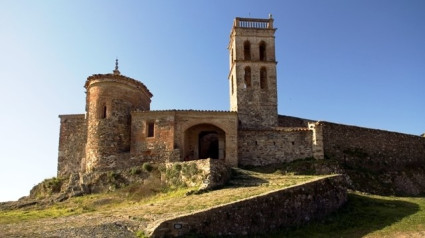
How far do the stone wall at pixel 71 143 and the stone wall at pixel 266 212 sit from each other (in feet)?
48.3

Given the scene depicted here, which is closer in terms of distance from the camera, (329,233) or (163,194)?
(329,233)

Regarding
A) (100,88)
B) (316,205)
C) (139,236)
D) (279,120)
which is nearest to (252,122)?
(279,120)

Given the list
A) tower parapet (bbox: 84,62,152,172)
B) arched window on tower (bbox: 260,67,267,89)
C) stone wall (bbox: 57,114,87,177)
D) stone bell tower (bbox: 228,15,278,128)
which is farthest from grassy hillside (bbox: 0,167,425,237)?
arched window on tower (bbox: 260,67,267,89)

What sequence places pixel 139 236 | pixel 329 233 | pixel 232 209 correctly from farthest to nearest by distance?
pixel 329 233
pixel 232 209
pixel 139 236

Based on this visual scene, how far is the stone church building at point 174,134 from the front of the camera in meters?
24.8

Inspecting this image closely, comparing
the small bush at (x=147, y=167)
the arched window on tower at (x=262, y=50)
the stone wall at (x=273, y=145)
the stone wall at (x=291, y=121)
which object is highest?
the arched window on tower at (x=262, y=50)

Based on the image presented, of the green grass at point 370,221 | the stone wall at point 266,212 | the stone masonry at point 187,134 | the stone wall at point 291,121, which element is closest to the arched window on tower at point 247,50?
the stone masonry at point 187,134

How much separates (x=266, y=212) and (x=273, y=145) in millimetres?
10983

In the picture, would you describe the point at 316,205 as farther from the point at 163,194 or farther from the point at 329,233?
the point at 163,194

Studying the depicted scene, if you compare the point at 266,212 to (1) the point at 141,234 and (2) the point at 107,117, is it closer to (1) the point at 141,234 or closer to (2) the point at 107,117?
(1) the point at 141,234

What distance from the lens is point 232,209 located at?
Result: 14680mm

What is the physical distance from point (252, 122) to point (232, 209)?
15.2m

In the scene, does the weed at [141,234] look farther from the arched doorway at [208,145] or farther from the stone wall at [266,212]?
the arched doorway at [208,145]

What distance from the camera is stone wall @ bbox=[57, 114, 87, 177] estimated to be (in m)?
26.6
